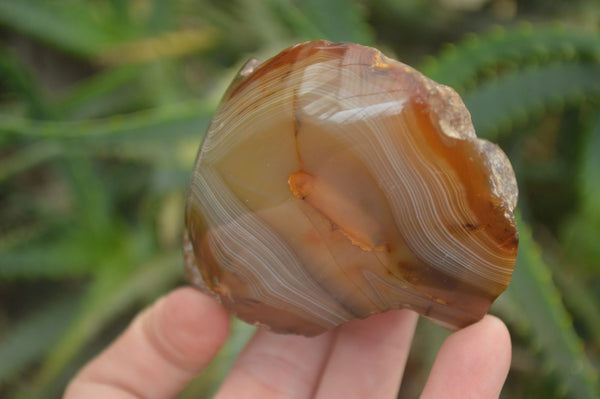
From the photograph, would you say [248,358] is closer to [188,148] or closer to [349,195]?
[349,195]

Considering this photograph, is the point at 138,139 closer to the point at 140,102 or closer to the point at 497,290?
the point at 140,102

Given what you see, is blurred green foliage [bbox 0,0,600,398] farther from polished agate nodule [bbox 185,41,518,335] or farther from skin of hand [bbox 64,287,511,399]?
polished agate nodule [bbox 185,41,518,335]

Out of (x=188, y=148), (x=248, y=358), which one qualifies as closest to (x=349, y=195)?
(x=248, y=358)

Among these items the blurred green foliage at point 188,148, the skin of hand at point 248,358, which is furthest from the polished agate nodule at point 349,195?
the blurred green foliage at point 188,148

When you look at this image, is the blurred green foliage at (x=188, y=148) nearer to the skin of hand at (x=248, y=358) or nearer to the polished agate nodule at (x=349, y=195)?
the skin of hand at (x=248, y=358)

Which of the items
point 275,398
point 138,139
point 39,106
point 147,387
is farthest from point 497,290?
point 39,106

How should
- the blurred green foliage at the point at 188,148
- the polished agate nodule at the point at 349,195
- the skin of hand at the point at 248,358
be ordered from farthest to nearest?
the blurred green foliage at the point at 188,148 → the skin of hand at the point at 248,358 → the polished agate nodule at the point at 349,195
